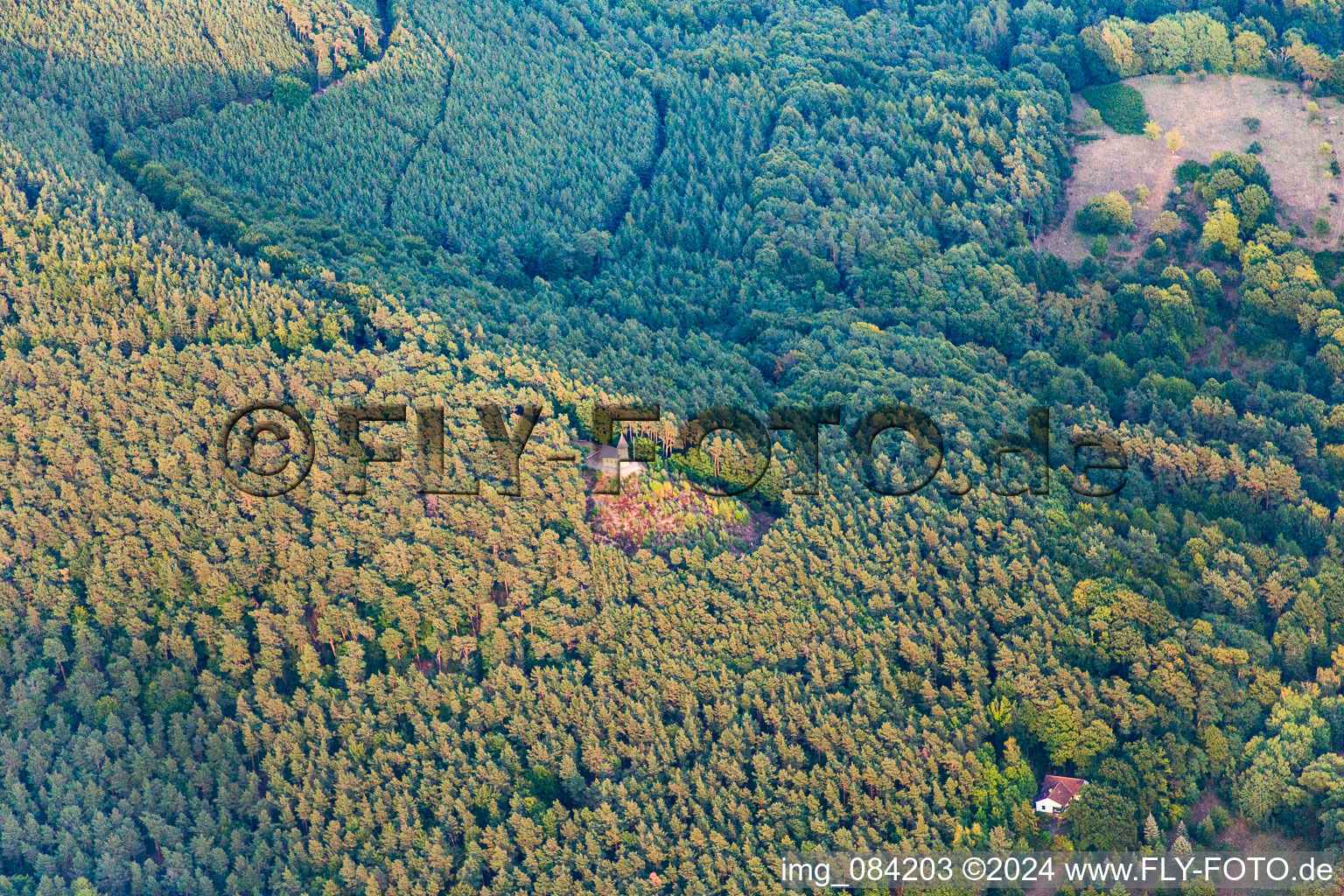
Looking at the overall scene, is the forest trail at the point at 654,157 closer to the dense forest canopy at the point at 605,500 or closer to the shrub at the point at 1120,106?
the dense forest canopy at the point at 605,500

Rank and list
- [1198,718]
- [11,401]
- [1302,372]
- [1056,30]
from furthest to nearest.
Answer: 1. [1056,30]
2. [1302,372]
3. [11,401]
4. [1198,718]

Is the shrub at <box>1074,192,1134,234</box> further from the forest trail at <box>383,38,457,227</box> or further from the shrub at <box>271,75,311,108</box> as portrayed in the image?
the shrub at <box>271,75,311,108</box>

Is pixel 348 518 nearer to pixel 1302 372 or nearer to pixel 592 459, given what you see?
pixel 592 459

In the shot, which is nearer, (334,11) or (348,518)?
(348,518)

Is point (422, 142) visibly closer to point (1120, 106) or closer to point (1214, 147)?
point (1120, 106)

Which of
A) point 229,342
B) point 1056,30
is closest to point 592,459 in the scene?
point 229,342

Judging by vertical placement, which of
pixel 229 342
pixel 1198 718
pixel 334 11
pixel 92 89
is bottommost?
pixel 1198 718
